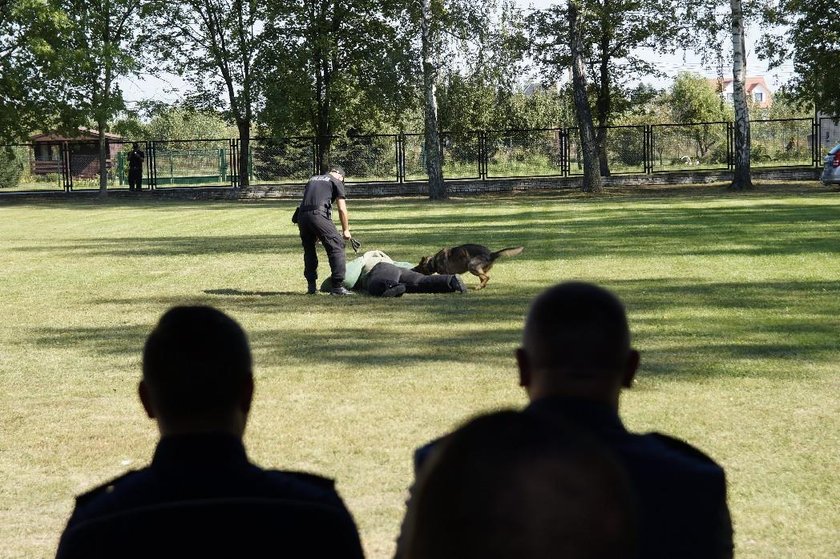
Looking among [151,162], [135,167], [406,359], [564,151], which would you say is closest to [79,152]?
[151,162]

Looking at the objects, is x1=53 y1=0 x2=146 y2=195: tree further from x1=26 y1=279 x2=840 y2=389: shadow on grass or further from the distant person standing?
x1=26 y1=279 x2=840 y2=389: shadow on grass

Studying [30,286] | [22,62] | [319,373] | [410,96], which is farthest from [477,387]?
[22,62]

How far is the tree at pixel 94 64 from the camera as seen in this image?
52.6 meters

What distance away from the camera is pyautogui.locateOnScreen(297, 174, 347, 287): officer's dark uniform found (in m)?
15.3

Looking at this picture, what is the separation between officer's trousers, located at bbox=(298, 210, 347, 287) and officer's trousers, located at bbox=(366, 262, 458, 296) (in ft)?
1.38

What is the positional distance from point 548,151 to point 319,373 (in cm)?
4481

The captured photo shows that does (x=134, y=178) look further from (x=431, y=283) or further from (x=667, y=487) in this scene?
(x=667, y=487)

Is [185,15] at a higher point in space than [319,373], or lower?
higher

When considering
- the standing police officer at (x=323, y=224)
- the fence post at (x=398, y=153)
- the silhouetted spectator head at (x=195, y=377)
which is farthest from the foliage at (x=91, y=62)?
the silhouetted spectator head at (x=195, y=377)

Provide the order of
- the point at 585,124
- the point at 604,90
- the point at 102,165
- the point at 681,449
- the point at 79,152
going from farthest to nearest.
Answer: the point at 79,152 → the point at 604,90 → the point at 102,165 → the point at 585,124 → the point at 681,449

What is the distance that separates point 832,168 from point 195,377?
127 feet

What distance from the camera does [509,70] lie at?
4841 centimetres

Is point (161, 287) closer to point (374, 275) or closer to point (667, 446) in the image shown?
point (374, 275)

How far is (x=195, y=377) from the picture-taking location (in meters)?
2.92
